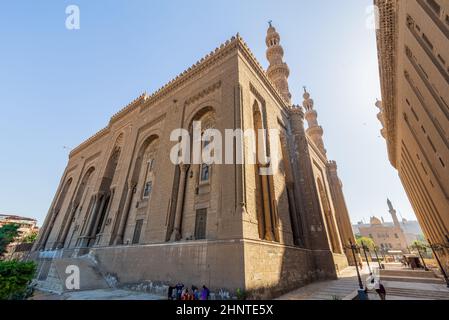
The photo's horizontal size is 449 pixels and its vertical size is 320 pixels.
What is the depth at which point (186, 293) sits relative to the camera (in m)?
7.96

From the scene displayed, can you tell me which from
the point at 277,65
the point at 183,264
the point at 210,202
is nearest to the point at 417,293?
the point at 210,202

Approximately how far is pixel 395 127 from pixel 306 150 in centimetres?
893

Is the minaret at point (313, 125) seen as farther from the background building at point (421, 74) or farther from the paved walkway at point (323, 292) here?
the paved walkway at point (323, 292)

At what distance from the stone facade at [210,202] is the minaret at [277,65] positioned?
171cm

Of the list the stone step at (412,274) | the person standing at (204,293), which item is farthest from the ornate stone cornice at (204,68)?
the stone step at (412,274)

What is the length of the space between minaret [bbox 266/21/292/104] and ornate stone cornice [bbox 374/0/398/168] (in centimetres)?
864

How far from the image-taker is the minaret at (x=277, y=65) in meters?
22.7

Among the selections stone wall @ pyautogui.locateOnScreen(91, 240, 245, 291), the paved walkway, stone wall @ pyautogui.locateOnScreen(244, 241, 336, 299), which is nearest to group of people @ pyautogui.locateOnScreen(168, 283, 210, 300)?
stone wall @ pyautogui.locateOnScreen(91, 240, 245, 291)

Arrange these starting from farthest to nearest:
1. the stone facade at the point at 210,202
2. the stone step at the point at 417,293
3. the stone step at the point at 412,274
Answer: the stone step at the point at 412,274 → the stone step at the point at 417,293 → the stone facade at the point at 210,202

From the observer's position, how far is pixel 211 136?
40.9 ft

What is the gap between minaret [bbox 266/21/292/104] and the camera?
2270cm

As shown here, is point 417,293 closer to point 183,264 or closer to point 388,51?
point 183,264
